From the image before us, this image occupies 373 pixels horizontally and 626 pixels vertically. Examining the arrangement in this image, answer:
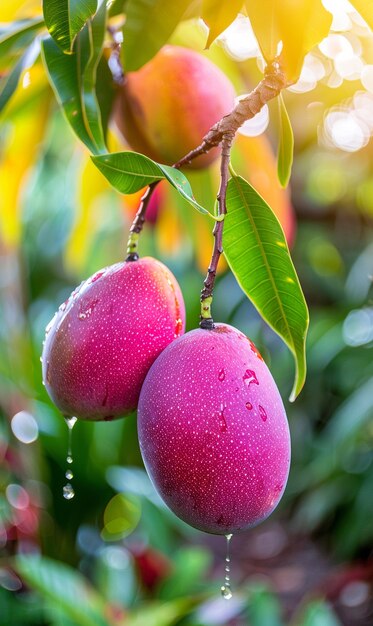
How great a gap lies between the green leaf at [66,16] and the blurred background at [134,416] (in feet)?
0.58

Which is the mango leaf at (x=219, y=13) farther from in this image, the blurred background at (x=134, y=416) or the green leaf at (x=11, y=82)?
the green leaf at (x=11, y=82)

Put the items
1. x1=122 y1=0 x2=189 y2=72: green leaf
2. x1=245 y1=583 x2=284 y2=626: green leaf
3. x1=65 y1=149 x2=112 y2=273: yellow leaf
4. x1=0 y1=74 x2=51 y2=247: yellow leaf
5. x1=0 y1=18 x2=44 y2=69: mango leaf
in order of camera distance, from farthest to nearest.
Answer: x1=245 y1=583 x2=284 y2=626: green leaf
x1=65 y1=149 x2=112 y2=273: yellow leaf
x1=0 y1=74 x2=51 y2=247: yellow leaf
x1=0 y1=18 x2=44 y2=69: mango leaf
x1=122 y1=0 x2=189 y2=72: green leaf

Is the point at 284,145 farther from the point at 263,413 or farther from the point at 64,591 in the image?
the point at 64,591

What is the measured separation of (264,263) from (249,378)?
0.32 feet

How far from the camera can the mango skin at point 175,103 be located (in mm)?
750

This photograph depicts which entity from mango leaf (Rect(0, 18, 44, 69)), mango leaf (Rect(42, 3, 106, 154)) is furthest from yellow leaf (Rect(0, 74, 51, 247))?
mango leaf (Rect(42, 3, 106, 154))

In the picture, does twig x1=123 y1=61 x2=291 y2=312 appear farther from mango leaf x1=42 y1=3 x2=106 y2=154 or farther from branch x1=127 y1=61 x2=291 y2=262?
mango leaf x1=42 y1=3 x2=106 y2=154

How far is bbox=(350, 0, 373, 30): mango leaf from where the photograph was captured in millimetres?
473

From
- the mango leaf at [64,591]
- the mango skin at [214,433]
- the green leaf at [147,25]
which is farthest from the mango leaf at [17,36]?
the mango leaf at [64,591]

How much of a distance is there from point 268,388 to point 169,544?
4.43ft

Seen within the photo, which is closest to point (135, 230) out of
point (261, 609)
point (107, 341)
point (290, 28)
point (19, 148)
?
point (107, 341)

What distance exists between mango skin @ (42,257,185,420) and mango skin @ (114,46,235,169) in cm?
21

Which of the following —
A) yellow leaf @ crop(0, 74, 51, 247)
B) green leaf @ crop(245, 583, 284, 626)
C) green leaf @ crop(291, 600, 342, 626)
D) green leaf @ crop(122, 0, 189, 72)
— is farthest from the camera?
green leaf @ crop(245, 583, 284, 626)

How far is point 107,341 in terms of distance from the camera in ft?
1.84
